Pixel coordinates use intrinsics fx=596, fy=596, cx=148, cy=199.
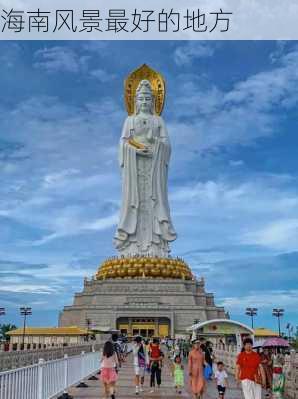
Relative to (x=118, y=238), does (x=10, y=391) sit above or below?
below

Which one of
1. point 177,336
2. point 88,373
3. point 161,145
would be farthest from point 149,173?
point 88,373

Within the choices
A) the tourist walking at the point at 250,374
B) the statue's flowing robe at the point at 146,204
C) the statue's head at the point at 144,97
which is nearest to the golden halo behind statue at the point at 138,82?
the statue's head at the point at 144,97

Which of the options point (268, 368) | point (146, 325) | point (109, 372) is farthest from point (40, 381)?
point (146, 325)

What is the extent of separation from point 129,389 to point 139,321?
28.6 m

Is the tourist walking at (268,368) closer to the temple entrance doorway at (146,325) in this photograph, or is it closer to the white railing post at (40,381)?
the white railing post at (40,381)

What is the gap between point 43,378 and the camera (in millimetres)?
8945

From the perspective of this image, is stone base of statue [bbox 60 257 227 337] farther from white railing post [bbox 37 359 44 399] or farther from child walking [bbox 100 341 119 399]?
white railing post [bbox 37 359 44 399]

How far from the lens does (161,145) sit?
44656mm

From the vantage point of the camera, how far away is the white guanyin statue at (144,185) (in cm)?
4447

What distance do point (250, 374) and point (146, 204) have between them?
3660cm

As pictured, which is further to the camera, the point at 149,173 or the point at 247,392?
the point at 149,173

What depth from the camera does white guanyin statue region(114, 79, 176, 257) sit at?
44469 mm

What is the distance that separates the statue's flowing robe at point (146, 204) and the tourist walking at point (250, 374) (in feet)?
117

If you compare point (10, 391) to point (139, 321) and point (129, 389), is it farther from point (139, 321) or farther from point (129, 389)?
point (139, 321)
